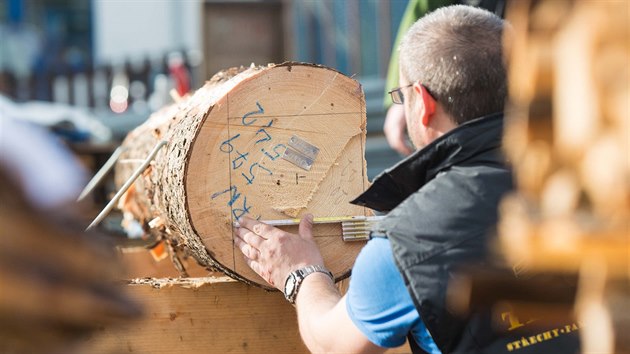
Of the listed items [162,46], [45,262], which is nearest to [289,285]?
[45,262]

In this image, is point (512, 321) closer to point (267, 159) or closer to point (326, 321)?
point (326, 321)

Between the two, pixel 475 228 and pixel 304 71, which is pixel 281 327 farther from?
pixel 475 228

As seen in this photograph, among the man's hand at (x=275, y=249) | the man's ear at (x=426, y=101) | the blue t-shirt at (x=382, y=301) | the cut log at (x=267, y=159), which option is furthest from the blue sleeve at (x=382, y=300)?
the cut log at (x=267, y=159)

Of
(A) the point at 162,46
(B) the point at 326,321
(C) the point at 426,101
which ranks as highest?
(C) the point at 426,101

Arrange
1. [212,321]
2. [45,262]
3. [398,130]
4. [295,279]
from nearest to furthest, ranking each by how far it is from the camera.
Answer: [45,262] < [295,279] < [212,321] < [398,130]

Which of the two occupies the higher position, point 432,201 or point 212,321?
point 432,201

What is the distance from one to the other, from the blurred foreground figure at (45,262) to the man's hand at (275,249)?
1402 millimetres

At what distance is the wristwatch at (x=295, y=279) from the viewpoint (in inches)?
98.9

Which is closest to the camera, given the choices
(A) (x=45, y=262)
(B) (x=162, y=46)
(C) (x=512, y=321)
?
(A) (x=45, y=262)

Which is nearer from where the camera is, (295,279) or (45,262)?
(45,262)

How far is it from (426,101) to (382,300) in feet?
1.43

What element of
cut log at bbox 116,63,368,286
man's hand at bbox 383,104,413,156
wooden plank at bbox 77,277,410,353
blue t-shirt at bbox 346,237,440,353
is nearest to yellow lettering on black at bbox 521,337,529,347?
blue t-shirt at bbox 346,237,440,353

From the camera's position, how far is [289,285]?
2527mm

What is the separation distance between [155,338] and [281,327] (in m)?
0.35
